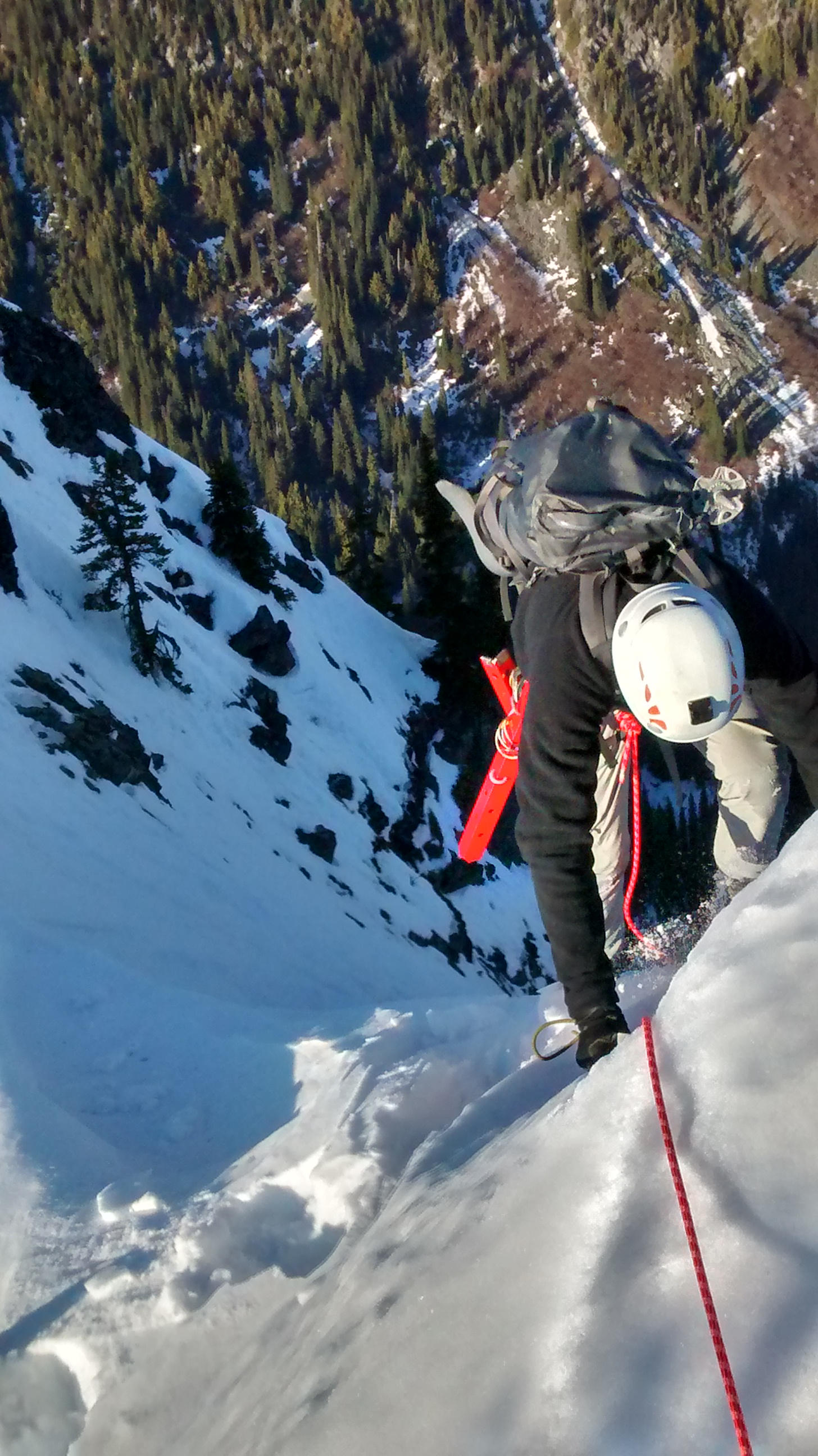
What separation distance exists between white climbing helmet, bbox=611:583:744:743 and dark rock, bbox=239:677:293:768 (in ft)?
80.8

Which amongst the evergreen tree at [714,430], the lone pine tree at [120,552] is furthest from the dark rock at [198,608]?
the evergreen tree at [714,430]

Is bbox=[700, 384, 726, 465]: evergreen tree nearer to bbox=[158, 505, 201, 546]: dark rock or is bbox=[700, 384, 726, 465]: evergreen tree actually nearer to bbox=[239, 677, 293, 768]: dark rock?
bbox=[158, 505, 201, 546]: dark rock

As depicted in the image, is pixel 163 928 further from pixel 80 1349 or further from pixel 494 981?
pixel 494 981

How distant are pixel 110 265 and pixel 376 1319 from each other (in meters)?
162

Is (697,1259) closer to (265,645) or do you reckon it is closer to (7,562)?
(7,562)

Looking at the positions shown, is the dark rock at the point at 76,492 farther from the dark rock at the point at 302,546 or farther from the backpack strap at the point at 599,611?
the backpack strap at the point at 599,611

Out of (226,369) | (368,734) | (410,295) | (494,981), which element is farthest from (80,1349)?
(410,295)

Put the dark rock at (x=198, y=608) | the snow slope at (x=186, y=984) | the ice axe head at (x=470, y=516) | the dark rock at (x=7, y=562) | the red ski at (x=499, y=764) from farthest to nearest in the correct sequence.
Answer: the dark rock at (x=198, y=608) < the dark rock at (x=7, y=562) < the red ski at (x=499, y=764) < the ice axe head at (x=470, y=516) < the snow slope at (x=186, y=984)

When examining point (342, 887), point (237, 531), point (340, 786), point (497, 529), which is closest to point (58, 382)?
point (237, 531)

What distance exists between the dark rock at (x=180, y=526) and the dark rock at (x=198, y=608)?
3.90 m

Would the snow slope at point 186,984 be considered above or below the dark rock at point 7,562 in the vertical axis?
below

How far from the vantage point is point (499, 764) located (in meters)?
5.29

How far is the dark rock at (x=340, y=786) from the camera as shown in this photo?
2908 centimetres

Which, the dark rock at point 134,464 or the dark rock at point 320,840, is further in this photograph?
the dark rock at point 134,464
